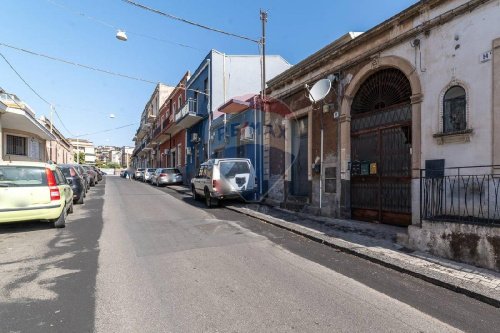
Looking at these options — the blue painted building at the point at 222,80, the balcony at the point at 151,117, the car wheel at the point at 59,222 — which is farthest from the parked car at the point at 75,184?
the balcony at the point at 151,117

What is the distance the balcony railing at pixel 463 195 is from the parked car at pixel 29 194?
7.65 metres

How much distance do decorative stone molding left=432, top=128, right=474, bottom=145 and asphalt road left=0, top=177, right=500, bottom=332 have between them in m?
3.02

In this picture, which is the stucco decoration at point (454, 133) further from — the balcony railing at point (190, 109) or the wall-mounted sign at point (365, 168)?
the balcony railing at point (190, 109)

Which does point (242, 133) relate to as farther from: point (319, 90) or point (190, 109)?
point (190, 109)

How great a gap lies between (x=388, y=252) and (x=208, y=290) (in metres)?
3.35

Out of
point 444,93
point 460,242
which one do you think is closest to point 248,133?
point 444,93

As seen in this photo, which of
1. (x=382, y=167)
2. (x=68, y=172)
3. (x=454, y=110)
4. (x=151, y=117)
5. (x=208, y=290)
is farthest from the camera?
(x=151, y=117)

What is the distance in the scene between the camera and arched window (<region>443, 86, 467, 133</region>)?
601 centimetres

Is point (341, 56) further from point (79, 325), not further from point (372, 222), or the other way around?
point (79, 325)

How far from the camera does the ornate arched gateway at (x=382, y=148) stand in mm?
7438

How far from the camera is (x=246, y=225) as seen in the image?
832 centimetres

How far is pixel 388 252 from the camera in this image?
18.0 ft

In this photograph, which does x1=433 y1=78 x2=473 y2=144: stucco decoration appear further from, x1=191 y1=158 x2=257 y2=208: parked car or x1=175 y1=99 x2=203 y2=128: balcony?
x1=175 y1=99 x2=203 y2=128: balcony

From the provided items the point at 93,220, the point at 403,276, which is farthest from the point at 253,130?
the point at 403,276
